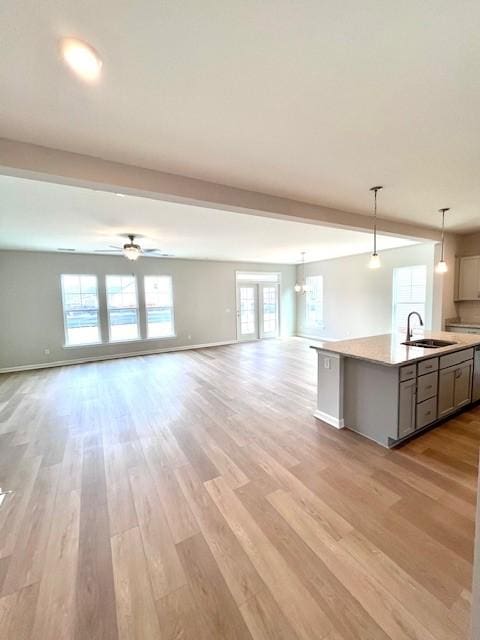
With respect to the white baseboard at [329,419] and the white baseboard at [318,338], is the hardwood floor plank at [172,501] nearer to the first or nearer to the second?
the white baseboard at [329,419]

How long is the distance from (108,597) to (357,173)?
3608mm

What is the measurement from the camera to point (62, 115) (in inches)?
67.7

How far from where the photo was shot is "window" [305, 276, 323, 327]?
895 centimetres

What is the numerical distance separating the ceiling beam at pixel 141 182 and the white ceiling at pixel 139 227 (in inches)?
26.9

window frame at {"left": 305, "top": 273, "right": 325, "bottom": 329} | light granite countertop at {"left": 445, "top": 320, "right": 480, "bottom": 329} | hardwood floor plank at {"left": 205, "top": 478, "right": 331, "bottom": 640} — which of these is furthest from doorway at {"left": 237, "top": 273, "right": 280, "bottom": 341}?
hardwood floor plank at {"left": 205, "top": 478, "right": 331, "bottom": 640}

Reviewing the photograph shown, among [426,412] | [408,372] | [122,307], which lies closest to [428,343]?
[426,412]

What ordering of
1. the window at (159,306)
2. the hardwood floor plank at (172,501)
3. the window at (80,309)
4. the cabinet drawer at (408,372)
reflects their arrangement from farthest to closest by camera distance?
1. the window at (159,306)
2. the window at (80,309)
3. the cabinet drawer at (408,372)
4. the hardwood floor plank at (172,501)

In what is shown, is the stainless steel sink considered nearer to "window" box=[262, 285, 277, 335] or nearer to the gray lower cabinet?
the gray lower cabinet

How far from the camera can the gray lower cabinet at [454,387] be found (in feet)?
9.94

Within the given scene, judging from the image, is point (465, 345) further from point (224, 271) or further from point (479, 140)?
point (224, 271)

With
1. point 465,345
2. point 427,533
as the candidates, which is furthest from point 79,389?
point 465,345

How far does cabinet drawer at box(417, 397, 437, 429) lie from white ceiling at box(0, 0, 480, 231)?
235 cm

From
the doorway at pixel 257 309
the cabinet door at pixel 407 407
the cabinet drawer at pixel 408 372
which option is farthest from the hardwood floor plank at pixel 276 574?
the doorway at pixel 257 309

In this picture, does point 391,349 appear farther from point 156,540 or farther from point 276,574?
point 156,540
